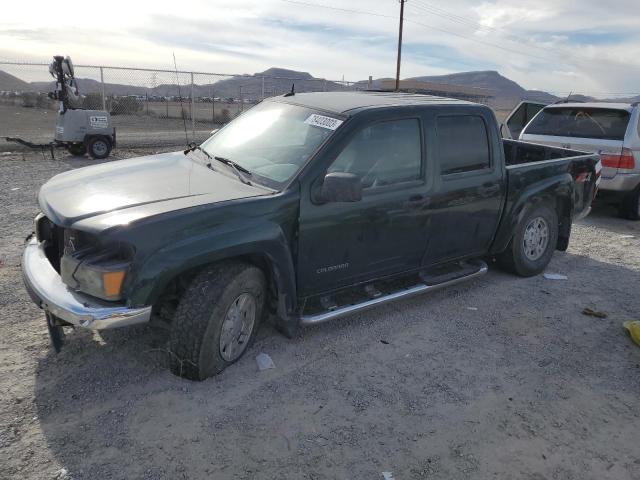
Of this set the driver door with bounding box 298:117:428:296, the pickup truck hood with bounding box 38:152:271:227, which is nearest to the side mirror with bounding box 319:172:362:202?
the driver door with bounding box 298:117:428:296

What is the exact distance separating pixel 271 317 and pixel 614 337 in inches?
115

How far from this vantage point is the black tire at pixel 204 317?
3.29m

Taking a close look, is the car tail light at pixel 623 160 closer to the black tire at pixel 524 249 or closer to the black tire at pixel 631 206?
the black tire at pixel 631 206

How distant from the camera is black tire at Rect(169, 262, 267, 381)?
329 cm

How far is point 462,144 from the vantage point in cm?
472

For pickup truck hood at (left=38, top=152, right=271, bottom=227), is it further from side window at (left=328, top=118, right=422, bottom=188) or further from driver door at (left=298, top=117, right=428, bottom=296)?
side window at (left=328, top=118, right=422, bottom=188)

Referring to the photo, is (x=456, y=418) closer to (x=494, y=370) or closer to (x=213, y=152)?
(x=494, y=370)

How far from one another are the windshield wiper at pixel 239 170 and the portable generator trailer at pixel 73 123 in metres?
9.65

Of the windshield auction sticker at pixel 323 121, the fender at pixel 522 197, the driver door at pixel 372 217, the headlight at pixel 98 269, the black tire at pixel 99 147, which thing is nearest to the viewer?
the headlight at pixel 98 269

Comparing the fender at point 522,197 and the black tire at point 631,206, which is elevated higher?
the fender at point 522,197

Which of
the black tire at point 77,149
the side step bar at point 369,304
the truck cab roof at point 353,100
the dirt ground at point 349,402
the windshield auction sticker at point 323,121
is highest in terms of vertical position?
the truck cab roof at point 353,100

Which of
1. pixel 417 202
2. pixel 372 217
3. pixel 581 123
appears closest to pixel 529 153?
pixel 581 123

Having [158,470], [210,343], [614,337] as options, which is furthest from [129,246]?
[614,337]

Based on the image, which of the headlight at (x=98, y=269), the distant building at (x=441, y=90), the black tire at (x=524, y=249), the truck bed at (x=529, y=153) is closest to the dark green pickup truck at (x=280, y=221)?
the headlight at (x=98, y=269)
